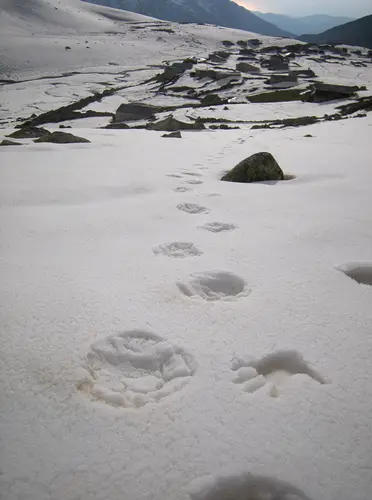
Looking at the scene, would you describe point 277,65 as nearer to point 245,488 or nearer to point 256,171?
point 256,171

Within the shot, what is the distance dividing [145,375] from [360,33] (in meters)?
112

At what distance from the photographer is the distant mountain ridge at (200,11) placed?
124m

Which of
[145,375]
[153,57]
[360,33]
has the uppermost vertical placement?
[360,33]

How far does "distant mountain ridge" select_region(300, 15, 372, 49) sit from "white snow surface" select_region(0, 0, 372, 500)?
323 feet

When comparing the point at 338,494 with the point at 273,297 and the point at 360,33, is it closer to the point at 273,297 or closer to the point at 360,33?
the point at 273,297

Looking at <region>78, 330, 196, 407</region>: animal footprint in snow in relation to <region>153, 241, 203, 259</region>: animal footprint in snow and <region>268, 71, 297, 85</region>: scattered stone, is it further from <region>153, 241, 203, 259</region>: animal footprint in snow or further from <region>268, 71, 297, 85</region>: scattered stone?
<region>268, 71, 297, 85</region>: scattered stone

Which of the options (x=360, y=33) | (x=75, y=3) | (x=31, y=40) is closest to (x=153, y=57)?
(x=31, y=40)

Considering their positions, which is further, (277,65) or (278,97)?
(277,65)

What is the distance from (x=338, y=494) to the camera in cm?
74

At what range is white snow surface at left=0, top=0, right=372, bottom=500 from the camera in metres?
0.78

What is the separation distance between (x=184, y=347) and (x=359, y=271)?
1.08 metres

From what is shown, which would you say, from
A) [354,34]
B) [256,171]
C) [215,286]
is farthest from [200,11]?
[215,286]

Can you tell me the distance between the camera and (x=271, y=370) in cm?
109

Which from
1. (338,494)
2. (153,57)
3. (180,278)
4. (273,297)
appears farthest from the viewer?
(153,57)
